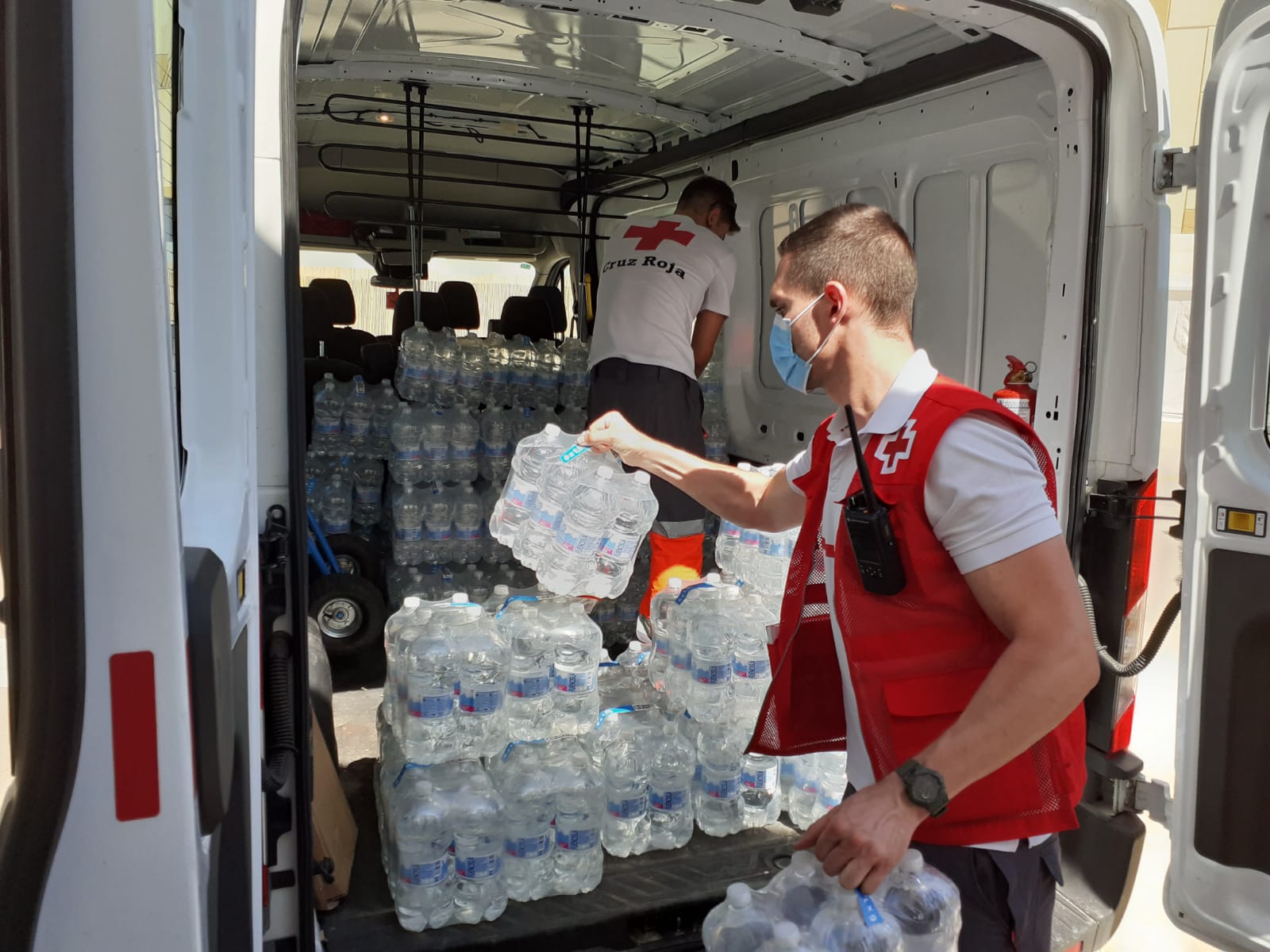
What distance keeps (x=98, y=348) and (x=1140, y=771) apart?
9.51 feet

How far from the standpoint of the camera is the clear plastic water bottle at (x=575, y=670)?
3160 mm

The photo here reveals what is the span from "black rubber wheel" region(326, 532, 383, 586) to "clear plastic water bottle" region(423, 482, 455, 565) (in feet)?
1.10

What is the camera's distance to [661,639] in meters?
3.63

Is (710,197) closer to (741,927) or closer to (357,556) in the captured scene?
(357,556)

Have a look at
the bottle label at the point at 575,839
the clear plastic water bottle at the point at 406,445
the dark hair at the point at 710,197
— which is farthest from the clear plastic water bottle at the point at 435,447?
the bottle label at the point at 575,839

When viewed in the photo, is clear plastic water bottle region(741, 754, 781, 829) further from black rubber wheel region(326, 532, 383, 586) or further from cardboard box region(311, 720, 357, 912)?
black rubber wheel region(326, 532, 383, 586)

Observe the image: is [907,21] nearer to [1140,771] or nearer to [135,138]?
[1140,771]

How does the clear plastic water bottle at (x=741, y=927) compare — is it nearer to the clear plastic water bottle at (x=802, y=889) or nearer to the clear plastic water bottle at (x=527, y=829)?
the clear plastic water bottle at (x=802, y=889)

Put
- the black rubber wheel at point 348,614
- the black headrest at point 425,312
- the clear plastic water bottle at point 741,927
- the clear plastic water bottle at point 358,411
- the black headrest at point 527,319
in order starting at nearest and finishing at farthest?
1. the clear plastic water bottle at point 741,927
2. the black rubber wheel at point 348,614
3. the clear plastic water bottle at point 358,411
4. the black headrest at point 527,319
5. the black headrest at point 425,312

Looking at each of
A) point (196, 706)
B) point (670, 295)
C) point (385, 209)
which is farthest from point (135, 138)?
point (385, 209)

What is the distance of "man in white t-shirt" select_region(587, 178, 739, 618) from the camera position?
4.64m

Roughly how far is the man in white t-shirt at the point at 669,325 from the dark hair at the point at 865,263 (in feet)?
8.00

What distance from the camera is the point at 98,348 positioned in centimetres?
105

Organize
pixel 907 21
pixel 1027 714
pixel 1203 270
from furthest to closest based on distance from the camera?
1. pixel 907 21
2. pixel 1203 270
3. pixel 1027 714
